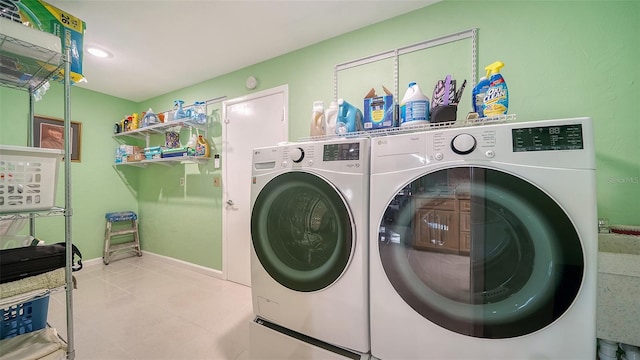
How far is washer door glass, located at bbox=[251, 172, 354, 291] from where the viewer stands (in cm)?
102

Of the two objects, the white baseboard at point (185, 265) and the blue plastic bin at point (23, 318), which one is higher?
the blue plastic bin at point (23, 318)

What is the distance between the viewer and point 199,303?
2070 millimetres

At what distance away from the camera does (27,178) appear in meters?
0.97

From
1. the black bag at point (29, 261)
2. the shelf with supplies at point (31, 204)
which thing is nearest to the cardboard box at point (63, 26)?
the shelf with supplies at point (31, 204)

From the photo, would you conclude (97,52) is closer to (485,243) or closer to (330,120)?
(330,120)

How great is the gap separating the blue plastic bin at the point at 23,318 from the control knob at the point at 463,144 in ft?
6.19

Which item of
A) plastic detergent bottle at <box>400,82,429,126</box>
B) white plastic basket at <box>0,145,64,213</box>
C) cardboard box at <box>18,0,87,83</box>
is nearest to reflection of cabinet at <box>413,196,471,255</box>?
plastic detergent bottle at <box>400,82,429,126</box>

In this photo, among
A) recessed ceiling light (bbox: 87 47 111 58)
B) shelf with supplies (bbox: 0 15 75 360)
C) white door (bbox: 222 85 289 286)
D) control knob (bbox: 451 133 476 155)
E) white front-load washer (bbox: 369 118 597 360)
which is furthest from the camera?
white door (bbox: 222 85 289 286)

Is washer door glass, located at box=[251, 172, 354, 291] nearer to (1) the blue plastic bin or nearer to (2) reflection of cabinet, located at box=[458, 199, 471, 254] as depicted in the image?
(2) reflection of cabinet, located at box=[458, 199, 471, 254]

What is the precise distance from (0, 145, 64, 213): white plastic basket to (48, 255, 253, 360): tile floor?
109cm

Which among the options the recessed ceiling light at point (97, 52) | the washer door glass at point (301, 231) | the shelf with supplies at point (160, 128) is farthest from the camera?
the shelf with supplies at point (160, 128)

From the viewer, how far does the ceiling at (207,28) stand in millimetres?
1581

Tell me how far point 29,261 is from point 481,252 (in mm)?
1770

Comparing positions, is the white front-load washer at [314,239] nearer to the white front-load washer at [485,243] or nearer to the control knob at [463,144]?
the white front-load washer at [485,243]
